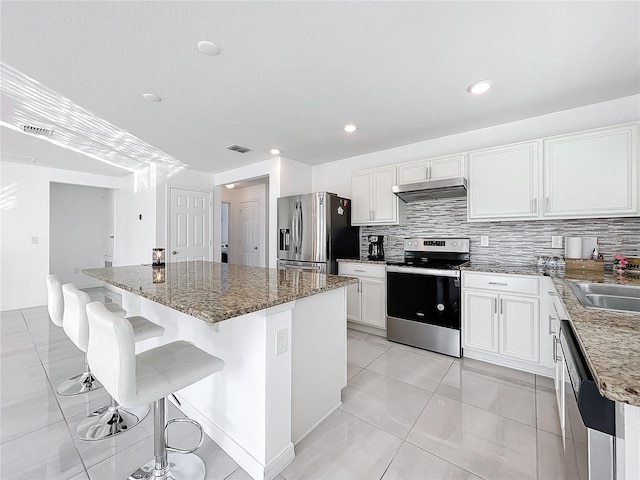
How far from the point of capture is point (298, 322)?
5.17 feet

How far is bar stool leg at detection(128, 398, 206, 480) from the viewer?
1273 millimetres

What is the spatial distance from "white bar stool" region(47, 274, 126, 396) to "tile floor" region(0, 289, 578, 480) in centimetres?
8

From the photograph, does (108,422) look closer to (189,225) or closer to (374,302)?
(374,302)

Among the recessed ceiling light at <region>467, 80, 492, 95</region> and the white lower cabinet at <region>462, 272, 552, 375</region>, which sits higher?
Answer: the recessed ceiling light at <region>467, 80, 492, 95</region>

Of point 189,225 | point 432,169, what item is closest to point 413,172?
point 432,169

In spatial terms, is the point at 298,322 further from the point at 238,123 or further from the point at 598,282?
the point at 238,123

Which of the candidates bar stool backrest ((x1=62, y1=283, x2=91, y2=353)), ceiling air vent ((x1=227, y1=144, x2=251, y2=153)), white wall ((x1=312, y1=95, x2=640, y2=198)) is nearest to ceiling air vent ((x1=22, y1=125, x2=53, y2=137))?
ceiling air vent ((x1=227, y1=144, x2=251, y2=153))

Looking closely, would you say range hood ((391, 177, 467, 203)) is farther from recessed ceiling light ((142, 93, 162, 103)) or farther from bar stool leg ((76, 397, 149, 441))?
bar stool leg ((76, 397, 149, 441))

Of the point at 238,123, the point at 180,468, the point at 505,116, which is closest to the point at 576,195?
the point at 505,116

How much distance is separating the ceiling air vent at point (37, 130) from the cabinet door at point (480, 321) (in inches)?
192

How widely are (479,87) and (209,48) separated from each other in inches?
77.9

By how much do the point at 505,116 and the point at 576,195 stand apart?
976 mm

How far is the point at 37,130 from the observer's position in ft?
10.2

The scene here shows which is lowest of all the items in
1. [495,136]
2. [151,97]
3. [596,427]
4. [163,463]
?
[163,463]
